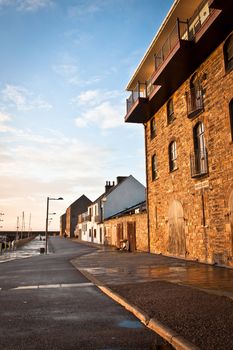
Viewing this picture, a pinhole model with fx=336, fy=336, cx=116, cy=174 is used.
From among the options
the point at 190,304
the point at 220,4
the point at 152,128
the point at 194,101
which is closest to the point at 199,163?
the point at 194,101

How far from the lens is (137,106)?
20812 millimetres

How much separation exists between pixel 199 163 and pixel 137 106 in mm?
6833

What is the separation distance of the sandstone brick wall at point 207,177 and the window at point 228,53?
0.17 meters

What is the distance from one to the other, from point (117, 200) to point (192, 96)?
29177mm

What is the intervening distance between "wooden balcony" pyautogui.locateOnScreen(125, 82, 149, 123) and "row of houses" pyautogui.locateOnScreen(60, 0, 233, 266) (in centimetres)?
6

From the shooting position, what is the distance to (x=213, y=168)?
14469 millimetres

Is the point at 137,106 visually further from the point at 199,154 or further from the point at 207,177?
the point at 207,177

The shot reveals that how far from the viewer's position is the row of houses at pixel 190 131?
13.5 metres

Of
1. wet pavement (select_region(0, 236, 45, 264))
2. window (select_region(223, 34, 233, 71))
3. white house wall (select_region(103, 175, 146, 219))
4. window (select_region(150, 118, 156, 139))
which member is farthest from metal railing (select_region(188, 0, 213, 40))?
white house wall (select_region(103, 175, 146, 219))

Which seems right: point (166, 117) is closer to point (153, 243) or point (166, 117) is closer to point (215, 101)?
point (215, 101)

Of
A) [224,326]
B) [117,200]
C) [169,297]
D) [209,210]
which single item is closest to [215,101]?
[209,210]

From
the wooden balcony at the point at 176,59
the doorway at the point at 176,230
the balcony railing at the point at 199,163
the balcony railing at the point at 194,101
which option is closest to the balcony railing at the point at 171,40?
the wooden balcony at the point at 176,59

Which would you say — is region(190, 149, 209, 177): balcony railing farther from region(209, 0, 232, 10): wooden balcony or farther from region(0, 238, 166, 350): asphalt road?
region(0, 238, 166, 350): asphalt road

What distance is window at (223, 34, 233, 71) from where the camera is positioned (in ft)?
44.1
